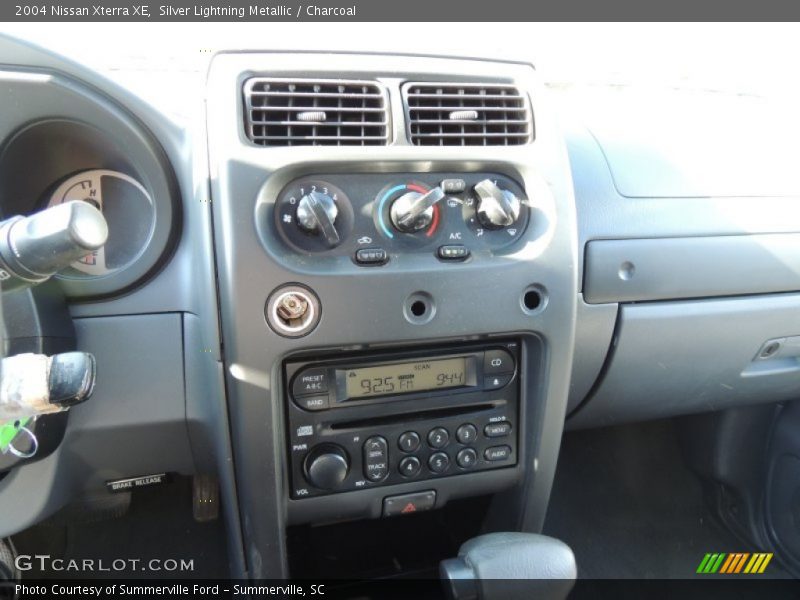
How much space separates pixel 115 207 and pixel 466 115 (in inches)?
28.2

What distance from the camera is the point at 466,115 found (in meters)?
1.18

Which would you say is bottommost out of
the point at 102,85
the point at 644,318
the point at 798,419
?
the point at 798,419

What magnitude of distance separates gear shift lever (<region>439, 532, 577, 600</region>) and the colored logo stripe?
1.14 metres

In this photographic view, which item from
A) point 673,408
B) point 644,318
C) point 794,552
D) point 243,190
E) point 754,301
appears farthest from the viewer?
point 794,552

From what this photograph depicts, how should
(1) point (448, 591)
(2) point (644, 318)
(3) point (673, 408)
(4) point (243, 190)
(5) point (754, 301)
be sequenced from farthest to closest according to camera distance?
(3) point (673, 408) < (5) point (754, 301) < (2) point (644, 318) < (1) point (448, 591) < (4) point (243, 190)

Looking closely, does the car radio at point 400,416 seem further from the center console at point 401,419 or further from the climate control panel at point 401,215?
the climate control panel at point 401,215

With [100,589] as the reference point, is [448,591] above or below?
above

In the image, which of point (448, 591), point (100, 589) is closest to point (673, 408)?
point (448, 591)

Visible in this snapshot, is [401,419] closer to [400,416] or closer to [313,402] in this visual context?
[400,416]

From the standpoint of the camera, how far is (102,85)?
114 centimetres

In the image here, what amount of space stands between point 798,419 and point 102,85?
82.4 inches

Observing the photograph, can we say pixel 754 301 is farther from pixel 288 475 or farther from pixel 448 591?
pixel 288 475

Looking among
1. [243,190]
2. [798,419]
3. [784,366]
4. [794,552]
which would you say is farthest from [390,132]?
[794,552]

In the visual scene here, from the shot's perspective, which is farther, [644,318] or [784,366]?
[784,366]
